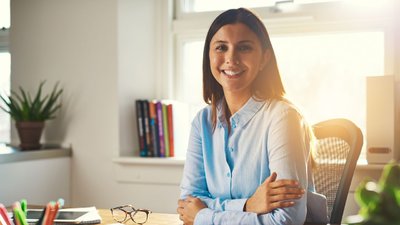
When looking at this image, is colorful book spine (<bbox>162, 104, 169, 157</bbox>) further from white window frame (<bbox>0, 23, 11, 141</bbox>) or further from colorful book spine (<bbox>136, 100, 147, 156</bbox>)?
white window frame (<bbox>0, 23, 11, 141</bbox>)

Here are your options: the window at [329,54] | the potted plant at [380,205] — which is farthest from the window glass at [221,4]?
the potted plant at [380,205]

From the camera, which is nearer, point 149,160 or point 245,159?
point 245,159

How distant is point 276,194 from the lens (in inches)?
57.6

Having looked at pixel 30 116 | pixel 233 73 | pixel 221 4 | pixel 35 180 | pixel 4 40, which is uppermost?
pixel 221 4

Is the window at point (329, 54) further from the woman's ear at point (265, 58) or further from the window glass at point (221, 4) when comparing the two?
the woman's ear at point (265, 58)

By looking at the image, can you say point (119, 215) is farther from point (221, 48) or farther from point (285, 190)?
point (221, 48)

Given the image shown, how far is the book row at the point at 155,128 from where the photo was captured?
9.82 ft

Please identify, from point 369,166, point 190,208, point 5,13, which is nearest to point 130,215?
point 190,208

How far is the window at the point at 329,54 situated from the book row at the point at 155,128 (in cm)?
67

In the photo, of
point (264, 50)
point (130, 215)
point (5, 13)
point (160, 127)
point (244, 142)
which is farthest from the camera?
point (5, 13)

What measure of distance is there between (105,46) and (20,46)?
61 centimetres

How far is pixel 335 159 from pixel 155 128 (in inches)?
52.2

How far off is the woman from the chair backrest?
0.14 metres

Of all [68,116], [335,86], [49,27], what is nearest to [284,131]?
[335,86]
